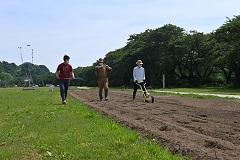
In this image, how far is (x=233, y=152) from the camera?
5.27 meters

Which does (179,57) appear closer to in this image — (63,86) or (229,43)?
(229,43)

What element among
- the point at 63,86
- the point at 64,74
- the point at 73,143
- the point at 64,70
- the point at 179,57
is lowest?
the point at 73,143

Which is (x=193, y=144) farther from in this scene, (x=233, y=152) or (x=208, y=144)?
(x=233, y=152)

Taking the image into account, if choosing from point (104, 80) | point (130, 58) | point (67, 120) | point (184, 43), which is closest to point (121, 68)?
point (130, 58)

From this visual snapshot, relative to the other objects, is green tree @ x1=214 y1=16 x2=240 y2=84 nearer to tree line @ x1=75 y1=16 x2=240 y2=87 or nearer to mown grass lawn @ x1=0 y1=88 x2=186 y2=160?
tree line @ x1=75 y1=16 x2=240 y2=87

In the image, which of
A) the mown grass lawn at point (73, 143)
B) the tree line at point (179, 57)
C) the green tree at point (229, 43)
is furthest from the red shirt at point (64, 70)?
the tree line at point (179, 57)

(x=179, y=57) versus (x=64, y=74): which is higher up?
(x=179, y=57)

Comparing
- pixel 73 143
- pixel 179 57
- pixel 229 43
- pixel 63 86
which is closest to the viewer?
pixel 73 143

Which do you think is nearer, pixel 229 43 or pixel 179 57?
pixel 229 43

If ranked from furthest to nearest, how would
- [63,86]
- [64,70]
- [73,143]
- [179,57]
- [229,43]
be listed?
[179,57]
[229,43]
[64,70]
[63,86]
[73,143]

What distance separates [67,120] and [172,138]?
352 cm

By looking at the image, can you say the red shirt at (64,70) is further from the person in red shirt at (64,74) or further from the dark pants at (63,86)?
the dark pants at (63,86)

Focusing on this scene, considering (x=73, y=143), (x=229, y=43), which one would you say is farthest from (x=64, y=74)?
(x=229, y=43)

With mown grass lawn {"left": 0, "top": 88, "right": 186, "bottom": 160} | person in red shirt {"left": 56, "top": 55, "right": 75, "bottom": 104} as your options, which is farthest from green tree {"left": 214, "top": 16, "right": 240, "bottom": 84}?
mown grass lawn {"left": 0, "top": 88, "right": 186, "bottom": 160}
